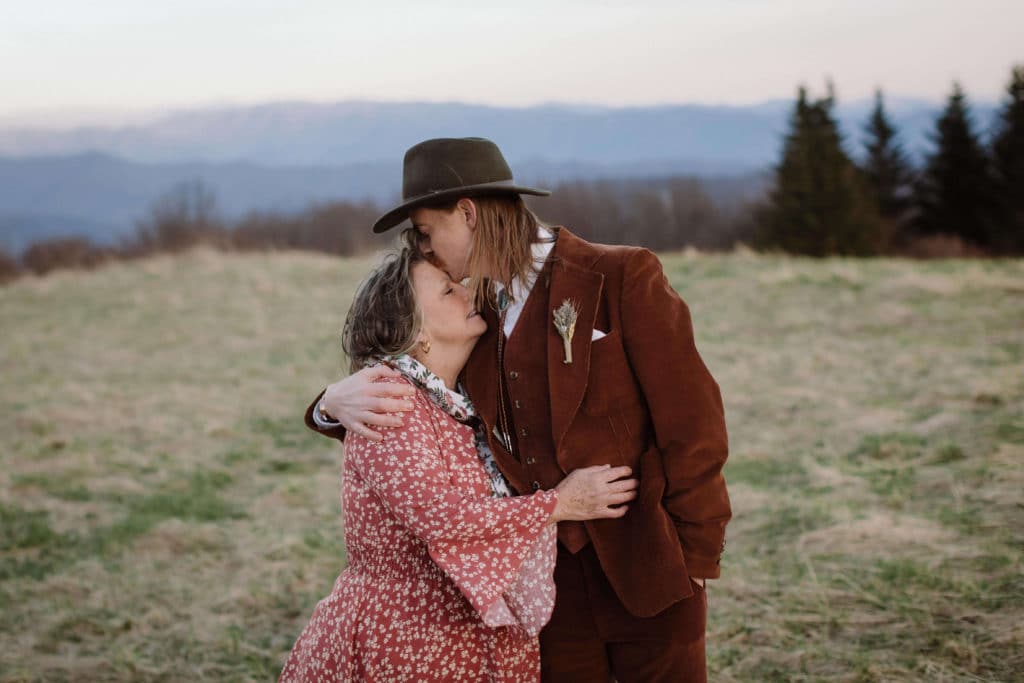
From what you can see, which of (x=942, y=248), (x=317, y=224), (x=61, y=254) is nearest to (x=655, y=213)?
(x=317, y=224)

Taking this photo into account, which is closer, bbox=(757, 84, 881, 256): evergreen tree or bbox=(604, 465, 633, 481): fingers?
bbox=(604, 465, 633, 481): fingers

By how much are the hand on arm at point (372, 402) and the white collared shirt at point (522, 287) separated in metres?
0.34

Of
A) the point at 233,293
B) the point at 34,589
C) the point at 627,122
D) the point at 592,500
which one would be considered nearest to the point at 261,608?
the point at 34,589

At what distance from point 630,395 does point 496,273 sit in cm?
51

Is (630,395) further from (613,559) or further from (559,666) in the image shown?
(559,666)

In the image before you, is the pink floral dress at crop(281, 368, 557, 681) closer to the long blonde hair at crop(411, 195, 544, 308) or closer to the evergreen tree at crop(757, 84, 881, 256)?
the long blonde hair at crop(411, 195, 544, 308)

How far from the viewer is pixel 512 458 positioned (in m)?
2.47

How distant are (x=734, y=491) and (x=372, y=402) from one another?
4.16 m

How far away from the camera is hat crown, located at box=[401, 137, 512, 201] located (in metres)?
2.39

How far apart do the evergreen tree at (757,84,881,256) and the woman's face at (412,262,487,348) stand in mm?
40609

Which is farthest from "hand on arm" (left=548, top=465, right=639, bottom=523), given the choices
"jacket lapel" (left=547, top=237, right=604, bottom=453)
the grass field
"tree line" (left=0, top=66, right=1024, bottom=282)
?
"tree line" (left=0, top=66, right=1024, bottom=282)

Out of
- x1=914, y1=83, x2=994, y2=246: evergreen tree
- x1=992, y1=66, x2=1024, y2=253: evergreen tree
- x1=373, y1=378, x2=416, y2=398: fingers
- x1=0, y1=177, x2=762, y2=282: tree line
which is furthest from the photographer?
x1=0, y1=177, x2=762, y2=282: tree line

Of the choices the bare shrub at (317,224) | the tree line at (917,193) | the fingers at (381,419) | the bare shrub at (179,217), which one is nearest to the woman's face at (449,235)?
the fingers at (381,419)

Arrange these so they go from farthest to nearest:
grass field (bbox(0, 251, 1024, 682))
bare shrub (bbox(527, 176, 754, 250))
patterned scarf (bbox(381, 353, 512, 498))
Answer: bare shrub (bbox(527, 176, 754, 250)) → grass field (bbox(0, 251, 1024, 682)) → patterned scarf (bbox(381, 353, 512, 498))
